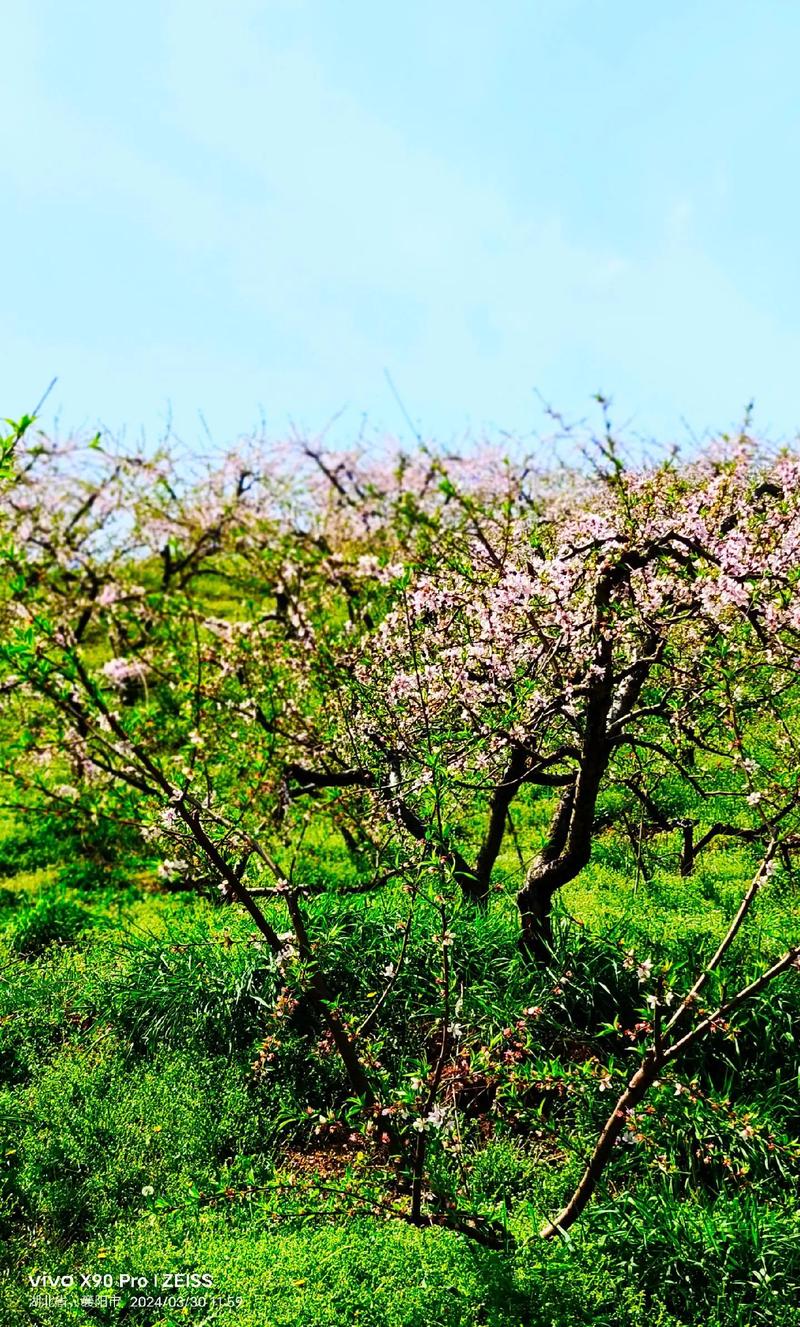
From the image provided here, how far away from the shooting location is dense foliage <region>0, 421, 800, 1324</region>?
3.44 metres

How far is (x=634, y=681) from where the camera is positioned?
497cm

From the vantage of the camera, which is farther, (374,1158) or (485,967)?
(485,967)

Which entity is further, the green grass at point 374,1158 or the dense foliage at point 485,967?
the dense foliage at point 485,967

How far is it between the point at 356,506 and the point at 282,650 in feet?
28.1

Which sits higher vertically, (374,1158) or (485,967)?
(485,967)

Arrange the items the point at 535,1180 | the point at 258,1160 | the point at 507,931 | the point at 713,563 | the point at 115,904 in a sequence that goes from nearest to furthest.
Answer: the point at 535,1180 → the point at 258,1160 → the point at 713,563 → the point at 507,931 → the point at 115,904

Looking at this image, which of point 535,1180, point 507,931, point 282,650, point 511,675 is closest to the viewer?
point 535,1180

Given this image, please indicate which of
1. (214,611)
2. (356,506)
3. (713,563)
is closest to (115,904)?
(713,563)

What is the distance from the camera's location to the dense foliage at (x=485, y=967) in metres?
3.44

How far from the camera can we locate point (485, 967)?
5.00 metres

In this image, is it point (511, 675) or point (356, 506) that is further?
point (356, 506)

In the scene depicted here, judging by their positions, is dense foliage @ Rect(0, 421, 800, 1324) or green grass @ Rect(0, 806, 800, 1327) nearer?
green grass @ Rect(0, 806, 800, 1327)

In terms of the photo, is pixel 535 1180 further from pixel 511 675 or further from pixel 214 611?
pixel 214 611

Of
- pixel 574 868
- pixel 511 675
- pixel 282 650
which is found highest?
pixel 282 650
